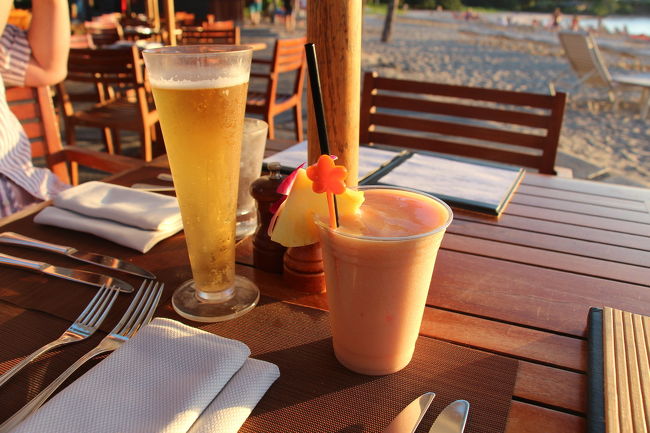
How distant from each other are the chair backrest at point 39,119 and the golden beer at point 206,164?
4.43 ft

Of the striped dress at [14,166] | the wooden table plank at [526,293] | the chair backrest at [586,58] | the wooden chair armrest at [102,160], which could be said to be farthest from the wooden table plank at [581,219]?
the chair backrest at [586,58]

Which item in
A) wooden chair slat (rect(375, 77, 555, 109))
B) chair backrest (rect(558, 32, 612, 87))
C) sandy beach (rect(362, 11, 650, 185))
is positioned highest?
wooden chair slat (rect(375, 77, 555, 109))

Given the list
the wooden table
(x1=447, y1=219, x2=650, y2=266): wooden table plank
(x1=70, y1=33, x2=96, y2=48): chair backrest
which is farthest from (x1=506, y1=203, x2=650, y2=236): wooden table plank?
(x1=70, y1=33, x2=96, y2=48): chair backrest

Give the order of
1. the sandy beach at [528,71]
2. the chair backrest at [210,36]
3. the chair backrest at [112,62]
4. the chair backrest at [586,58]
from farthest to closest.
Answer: the chair backrest at [586,58], the chair backrest at [210,36], the sandy beach at [528,71], the chair backrest at [112,62]

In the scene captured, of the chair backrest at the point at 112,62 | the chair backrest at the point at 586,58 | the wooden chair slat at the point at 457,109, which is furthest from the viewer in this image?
the chair backrest at the point at 586,58

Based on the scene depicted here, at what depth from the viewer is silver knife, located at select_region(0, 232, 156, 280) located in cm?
83

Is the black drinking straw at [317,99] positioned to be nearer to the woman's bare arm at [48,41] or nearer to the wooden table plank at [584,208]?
the wooden table plank at [584,208]

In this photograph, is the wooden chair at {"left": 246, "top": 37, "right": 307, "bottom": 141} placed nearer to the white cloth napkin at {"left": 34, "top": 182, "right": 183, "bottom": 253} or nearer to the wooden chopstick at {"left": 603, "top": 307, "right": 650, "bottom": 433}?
the white cloth napkin at {"left": 34, "top": 182, "right": 183, "bottom": 253}

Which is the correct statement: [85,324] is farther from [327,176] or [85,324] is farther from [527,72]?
[527,72]

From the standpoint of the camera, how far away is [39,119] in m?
Answer: 1.91

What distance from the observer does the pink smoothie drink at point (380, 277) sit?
55 centimetres

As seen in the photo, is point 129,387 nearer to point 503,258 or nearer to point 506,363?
point 506,363

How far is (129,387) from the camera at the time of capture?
0.54 m

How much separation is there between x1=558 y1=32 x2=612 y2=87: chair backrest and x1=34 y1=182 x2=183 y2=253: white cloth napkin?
728 cm
